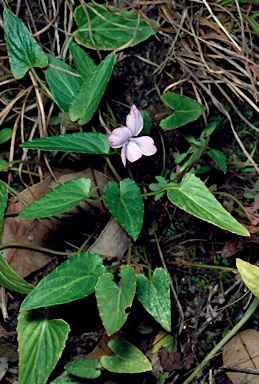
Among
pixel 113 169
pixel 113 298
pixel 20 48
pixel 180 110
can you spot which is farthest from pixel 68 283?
pixel 20 48

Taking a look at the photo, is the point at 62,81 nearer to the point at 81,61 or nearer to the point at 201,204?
the point at 81,61

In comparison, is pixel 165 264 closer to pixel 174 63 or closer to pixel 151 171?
pixel 151 171

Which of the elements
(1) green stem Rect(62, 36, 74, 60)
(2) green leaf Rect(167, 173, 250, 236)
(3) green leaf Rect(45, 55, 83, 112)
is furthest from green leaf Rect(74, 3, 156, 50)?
(2) green leaf Rect(167, 173, 250, 236)

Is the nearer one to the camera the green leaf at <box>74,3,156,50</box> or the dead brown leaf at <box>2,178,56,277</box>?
the dead brown leaf at <box>2,178,56,277</box>

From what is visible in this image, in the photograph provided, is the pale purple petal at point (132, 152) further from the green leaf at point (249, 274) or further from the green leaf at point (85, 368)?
the green leaf at point (85, 368)

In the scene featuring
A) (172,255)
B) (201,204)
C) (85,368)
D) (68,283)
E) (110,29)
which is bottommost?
(85,368)

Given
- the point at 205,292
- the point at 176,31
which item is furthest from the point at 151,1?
the point at 205,292

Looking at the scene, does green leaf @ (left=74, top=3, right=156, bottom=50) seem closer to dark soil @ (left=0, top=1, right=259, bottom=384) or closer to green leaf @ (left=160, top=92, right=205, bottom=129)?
dark soil @ (left=0, top=1, right=259, bottom=384)
